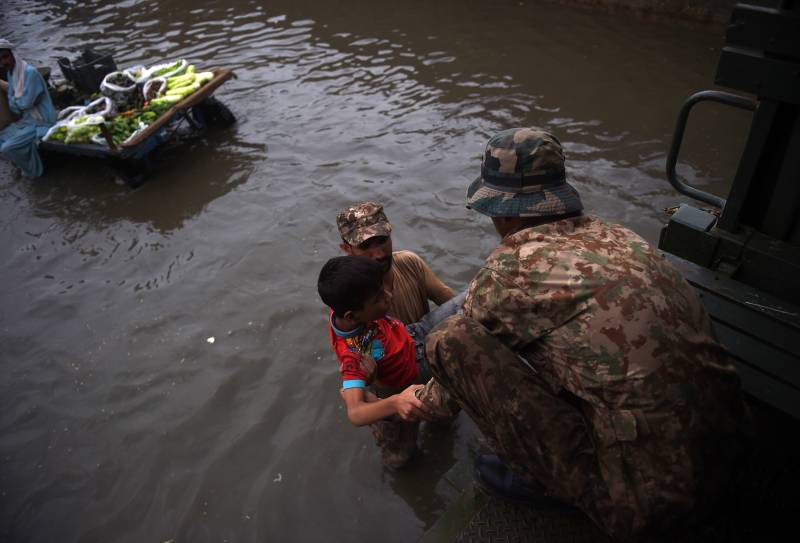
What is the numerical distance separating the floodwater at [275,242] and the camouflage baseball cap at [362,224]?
1.45 metres

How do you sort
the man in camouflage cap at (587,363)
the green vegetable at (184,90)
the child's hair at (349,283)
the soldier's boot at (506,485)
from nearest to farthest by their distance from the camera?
the man in camouflage cap at (587,363)
the child's hair at (349,283)
the soldier's boot at (506,485)
the green vegetable at (184,90)

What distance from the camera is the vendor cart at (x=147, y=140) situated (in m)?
6.27

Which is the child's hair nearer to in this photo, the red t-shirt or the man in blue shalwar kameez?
the red t-shirt

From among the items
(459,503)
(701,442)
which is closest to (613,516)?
(701,442)

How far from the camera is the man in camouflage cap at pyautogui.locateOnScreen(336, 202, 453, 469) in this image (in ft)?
9.61

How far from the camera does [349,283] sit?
2.31 metres

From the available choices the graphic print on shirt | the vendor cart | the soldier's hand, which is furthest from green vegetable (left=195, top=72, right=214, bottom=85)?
the soldier's hand

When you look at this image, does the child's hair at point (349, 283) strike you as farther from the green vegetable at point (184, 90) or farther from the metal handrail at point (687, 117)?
the green vegetable at point (184, 90)

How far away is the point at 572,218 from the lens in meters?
2.12

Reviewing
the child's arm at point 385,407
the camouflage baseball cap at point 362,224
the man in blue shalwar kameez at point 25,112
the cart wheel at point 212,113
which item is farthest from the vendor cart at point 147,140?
the child's arm at point 385,407

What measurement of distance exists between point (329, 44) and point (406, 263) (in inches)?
319

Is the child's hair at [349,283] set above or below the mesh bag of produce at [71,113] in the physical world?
above

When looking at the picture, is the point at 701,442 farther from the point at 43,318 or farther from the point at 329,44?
the point at 329,44

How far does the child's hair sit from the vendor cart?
4958 millimetres
